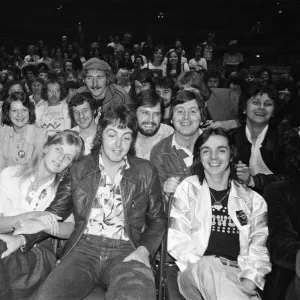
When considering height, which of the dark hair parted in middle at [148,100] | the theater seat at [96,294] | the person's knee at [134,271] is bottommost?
the theater seat at [96,294]

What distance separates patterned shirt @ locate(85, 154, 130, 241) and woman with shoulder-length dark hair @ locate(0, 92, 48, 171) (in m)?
1.36

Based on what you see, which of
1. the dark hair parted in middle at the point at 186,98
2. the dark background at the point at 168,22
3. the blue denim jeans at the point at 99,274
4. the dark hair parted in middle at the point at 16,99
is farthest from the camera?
the dark background at the point at 168,22

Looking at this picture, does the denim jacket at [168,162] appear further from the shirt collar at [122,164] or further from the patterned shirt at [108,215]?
the patterned shirt at [108,215]

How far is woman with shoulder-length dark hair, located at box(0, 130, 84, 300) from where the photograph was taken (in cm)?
218

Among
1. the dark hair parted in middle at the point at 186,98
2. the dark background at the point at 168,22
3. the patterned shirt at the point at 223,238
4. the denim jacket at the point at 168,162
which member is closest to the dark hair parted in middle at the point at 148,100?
the dark hair parted in middle at the point at 186,98

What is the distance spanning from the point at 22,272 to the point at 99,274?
431mm

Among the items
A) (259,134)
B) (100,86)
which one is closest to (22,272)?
(259,134)

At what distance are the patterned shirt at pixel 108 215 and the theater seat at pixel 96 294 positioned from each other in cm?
32

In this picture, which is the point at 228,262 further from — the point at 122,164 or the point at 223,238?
the point at 122,164

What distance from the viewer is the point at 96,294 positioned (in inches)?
85.5

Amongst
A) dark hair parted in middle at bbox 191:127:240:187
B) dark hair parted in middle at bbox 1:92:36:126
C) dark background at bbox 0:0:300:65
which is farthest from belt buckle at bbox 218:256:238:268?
dark background at bbox 0:0:300:65

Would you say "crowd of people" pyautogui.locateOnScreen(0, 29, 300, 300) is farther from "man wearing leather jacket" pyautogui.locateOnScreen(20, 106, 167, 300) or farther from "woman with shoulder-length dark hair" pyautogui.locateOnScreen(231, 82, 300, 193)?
"woman with shoulder-length dark hair" pyautogui.locateOnScreen(231, 82, 300, 193)

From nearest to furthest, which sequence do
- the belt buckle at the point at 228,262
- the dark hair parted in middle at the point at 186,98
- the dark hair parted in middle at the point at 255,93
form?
the belt buckle at the point at 228,262
the dark hair parted in middle at the point at 186,98
the dark hair parted in middle at the point at 255,93

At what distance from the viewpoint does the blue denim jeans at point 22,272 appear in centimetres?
209
